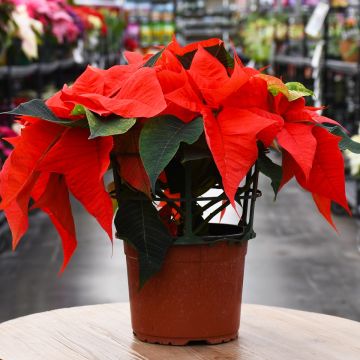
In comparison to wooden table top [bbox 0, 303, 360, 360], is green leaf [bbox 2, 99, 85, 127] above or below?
above

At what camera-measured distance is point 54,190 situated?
4.57 ft

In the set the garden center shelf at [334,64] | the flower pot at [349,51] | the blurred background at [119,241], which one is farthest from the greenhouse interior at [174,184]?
the flower pot at [349,51]

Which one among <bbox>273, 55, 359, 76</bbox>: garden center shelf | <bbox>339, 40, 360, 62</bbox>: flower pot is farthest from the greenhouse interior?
<bbox>339, 40, 360, 62</bbox>: flower pot

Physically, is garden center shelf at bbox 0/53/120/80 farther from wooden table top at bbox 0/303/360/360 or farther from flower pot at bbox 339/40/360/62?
wooden table top at bbox 0/303/360/360

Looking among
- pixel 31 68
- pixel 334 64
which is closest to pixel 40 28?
pixel 31 68

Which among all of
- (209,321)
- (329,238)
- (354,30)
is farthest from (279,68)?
(209,321)

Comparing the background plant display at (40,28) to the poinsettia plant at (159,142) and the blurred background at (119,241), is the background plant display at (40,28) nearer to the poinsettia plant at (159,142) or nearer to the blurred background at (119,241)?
the blurred background at (119,241)

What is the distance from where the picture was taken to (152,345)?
4.70 ft

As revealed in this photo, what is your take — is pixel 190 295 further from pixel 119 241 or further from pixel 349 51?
pixel 349 51

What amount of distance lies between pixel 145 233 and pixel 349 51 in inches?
205

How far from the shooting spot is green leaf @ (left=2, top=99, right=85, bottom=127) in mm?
1300

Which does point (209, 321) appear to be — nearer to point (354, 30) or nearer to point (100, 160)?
point (100, 160)

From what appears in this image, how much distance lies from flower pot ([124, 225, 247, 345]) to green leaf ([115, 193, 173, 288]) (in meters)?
0.03

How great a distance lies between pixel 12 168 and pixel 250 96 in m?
0.34
